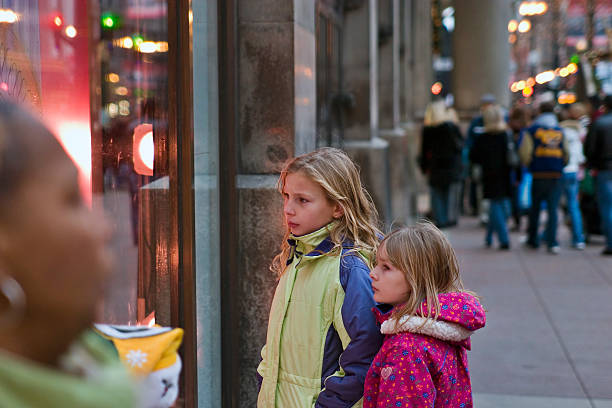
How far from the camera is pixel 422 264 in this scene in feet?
9.44

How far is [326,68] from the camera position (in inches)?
364

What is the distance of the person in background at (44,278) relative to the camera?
92cm

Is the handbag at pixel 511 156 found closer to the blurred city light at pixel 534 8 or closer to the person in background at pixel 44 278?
the person in background at pixel 44 278

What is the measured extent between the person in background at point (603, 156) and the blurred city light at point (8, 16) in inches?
400

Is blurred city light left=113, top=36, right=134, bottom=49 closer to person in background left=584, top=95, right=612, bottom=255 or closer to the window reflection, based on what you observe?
the window reflection

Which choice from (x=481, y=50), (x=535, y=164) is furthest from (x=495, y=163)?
(x=481, y=50)

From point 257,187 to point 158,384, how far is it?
3.21 meters

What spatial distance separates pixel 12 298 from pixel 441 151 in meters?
12.8

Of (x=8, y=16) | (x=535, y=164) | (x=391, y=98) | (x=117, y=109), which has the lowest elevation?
(x=535, y=164)

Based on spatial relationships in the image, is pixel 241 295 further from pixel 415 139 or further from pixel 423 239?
pixel 415 139

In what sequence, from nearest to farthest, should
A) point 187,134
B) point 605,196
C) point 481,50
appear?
point 187,134 < point 605,196 < point 481,50

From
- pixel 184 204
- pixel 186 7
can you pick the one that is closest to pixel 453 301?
pixel 184 204

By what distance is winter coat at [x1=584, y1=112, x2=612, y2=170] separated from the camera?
449 inches

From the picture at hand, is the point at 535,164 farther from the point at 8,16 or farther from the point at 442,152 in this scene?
the point at 8,16
